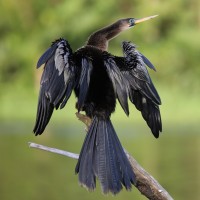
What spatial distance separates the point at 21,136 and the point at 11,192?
13.0ft

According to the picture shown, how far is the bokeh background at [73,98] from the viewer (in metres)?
9.43

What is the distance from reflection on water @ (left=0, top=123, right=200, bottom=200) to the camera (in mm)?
8594

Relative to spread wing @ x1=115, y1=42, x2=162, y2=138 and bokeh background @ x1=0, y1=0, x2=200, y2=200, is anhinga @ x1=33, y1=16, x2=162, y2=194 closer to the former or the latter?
spread wing @ x1=115, y1=42, x2=162, y2=138

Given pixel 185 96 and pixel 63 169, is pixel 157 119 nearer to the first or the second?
pixel 63 169

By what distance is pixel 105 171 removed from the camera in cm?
405

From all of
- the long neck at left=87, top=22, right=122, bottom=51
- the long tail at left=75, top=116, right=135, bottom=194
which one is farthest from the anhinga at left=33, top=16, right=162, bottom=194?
the long neck at left=87, top=22, right=122, bottom=51

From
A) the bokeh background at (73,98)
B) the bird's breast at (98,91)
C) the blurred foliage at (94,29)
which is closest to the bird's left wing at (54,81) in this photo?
the bird's breast at (98,91)

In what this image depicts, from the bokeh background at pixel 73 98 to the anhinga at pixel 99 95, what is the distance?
13.1ft

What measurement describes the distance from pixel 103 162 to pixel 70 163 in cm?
666

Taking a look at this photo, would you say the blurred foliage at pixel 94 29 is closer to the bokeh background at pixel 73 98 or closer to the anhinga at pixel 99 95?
the bokeh background at pixel 73 98

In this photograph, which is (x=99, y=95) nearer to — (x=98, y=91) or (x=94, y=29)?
(x=98, y=91)

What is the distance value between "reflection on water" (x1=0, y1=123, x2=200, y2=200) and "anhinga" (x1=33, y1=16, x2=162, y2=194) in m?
3.80

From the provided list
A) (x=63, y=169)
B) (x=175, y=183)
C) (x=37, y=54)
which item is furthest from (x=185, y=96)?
(x=175, y=183)

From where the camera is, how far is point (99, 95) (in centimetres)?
435
